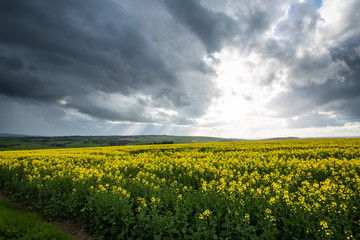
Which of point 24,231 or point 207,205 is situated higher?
point 207,205

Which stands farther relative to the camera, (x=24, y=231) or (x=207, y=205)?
(x=207, y=205)

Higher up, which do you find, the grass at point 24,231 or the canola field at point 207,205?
the canola field at point 207,205

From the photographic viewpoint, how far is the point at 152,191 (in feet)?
23.2

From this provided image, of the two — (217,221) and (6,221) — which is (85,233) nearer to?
(6,221)

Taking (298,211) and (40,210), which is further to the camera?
(40,210)

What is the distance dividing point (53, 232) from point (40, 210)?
4326mm

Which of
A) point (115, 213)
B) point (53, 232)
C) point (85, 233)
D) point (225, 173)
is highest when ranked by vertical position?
point (225, 173)

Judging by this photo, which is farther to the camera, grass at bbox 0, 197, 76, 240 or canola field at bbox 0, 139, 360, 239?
grass at bbox 0, 197, 76, 240

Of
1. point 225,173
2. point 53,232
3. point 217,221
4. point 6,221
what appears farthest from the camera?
point 225,173

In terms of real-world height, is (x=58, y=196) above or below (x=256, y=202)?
below

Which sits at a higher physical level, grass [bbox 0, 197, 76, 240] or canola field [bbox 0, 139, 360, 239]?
canola field [bbox 0, 139, 360, 239]

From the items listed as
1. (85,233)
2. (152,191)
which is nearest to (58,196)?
(85,233)

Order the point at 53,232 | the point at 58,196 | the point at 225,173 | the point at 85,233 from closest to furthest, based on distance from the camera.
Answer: the point at 53,232, the point at 85,233, the point at 58,196, the point at 225,173

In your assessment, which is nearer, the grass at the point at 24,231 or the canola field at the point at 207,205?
the canola field at the point at 207,205
